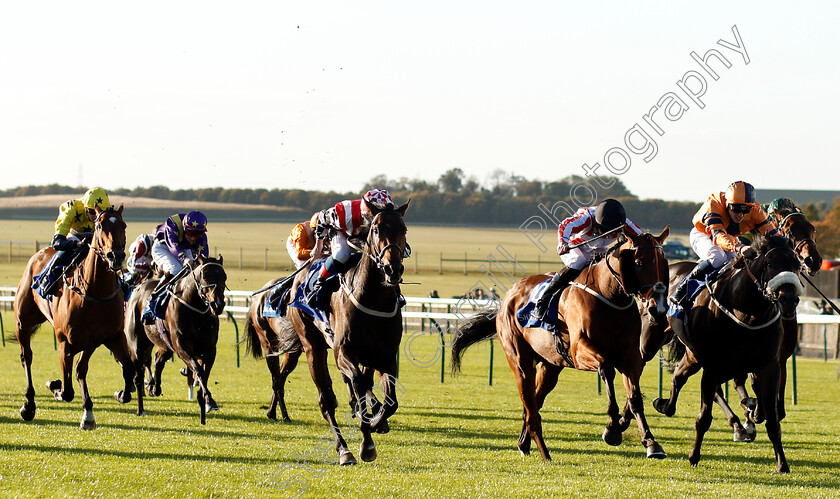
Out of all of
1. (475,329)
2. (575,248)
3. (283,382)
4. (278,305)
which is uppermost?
(575,248)

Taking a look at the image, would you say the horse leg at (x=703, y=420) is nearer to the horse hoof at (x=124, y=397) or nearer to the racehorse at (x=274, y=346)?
the racehorse at (x=274, y=346)

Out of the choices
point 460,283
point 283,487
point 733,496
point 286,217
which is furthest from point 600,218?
point 286,217

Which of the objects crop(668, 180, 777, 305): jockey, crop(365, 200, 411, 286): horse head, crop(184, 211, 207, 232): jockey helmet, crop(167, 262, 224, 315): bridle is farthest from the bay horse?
crop(184, 211, 207, 232): jockey helmet

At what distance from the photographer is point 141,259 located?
33.3ft

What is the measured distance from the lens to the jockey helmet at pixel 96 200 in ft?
25.6

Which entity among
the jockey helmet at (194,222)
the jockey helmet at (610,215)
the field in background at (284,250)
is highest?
the jockey helmet at (610,215)

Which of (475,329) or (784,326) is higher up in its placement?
(784,326)

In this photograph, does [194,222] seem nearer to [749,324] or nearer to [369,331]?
[369,331]

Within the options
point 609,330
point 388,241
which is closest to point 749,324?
point 609,330

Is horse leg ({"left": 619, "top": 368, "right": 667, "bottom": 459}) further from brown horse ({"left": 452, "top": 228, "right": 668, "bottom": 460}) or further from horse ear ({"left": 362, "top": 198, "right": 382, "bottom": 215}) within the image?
horse ear ({"left": 362, "top": 198, "right": 382, "bottom": 215})

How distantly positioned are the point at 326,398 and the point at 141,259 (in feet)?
15.8

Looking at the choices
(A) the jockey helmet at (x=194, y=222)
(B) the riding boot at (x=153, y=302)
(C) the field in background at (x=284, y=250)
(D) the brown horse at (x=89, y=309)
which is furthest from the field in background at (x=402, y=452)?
(C) the field in background at (x=284, y=250)

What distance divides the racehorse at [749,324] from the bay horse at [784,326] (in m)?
0.20

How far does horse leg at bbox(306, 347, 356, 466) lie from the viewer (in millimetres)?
5886
